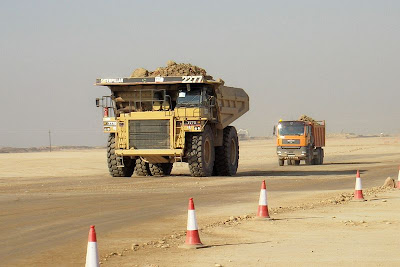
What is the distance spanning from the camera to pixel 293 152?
45.1 meters

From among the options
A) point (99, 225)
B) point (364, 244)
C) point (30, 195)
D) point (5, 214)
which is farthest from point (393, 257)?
point (30, 195)

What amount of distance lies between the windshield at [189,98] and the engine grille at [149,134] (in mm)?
818

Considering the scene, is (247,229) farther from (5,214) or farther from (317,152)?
(317,152)

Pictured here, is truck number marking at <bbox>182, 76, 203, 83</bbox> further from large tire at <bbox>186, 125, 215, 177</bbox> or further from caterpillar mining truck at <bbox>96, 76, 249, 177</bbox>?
large tire at <bbox>186, 125, 215, 177</bbox>

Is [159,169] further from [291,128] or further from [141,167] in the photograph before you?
[291,128]

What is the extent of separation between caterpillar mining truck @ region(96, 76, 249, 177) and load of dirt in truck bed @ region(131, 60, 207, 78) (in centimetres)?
64

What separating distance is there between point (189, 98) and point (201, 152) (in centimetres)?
184

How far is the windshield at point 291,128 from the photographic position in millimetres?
45469

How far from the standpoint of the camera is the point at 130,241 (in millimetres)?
12492

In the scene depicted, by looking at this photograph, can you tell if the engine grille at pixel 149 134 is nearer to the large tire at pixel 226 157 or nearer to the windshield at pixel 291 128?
the large tire at pixel 226 157

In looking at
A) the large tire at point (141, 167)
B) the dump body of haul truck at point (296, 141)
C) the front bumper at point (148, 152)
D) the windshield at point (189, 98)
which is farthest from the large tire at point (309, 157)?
the front bumper at point (148, 152)

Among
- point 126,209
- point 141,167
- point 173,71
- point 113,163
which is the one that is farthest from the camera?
point 141,167

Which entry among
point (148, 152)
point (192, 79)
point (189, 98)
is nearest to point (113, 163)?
point (148, 152)

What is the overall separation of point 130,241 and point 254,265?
299cm
